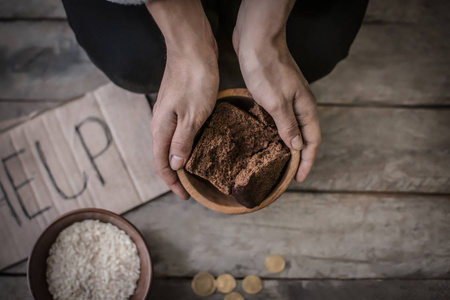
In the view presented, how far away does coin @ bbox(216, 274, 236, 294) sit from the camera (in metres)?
0.85

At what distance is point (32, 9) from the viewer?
3.10 ft

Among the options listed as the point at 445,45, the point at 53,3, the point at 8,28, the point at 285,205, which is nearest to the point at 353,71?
the point at 445,45

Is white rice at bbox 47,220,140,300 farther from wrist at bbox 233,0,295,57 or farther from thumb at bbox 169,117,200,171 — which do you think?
wrist at bbox 233,0,295,57

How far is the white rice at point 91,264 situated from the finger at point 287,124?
44cm

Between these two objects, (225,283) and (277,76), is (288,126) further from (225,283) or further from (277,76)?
(225,283)

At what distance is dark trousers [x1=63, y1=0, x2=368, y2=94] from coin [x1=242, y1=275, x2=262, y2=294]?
0.54 metres

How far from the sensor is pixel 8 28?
0.94 metres

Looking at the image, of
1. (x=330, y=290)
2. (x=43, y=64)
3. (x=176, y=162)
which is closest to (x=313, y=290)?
(x=330, y=290)

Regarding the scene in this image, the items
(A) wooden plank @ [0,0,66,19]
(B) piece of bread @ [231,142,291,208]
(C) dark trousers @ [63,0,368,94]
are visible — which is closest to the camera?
(B) piece of bread @ [231,142,291,208]

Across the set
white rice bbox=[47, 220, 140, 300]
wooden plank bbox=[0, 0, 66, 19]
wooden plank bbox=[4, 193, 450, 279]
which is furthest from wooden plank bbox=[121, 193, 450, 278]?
wooden plank bbox=[0, 0, 66, 19]

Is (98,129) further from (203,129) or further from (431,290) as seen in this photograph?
(431,290)

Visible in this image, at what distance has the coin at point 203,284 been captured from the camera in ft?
2.77

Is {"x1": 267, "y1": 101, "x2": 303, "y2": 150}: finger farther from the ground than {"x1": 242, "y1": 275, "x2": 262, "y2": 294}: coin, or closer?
farther from the ground

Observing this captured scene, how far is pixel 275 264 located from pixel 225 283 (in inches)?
5.4
